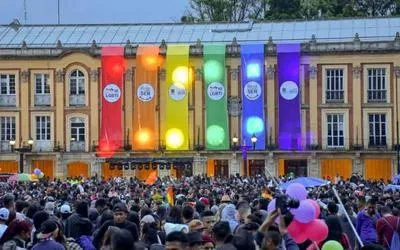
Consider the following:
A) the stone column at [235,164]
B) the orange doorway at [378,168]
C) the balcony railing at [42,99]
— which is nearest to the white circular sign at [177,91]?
the stone column at [235,164]

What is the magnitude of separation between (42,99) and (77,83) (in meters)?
2.47

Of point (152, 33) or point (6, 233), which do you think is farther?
point (152, 33)

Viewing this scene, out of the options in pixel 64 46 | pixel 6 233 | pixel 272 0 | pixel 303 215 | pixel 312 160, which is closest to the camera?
pixel 303 215

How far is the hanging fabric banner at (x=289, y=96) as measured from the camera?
5897 centimetres

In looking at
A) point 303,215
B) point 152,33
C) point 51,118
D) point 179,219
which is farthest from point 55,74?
point 303,215

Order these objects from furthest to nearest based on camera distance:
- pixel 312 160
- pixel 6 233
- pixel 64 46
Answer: pixel 64 46
pixel 312 160
pixel 6 233

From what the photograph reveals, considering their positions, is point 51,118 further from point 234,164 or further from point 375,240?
point 375,240

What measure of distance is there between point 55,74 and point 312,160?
16.7 m

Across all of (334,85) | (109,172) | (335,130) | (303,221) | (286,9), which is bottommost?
(109,172)

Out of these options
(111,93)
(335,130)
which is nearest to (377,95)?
(335,130)

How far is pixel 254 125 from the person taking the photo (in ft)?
194

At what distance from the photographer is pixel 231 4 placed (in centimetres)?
7925

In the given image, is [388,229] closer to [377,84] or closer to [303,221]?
[303,221]

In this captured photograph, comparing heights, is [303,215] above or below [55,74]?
below
